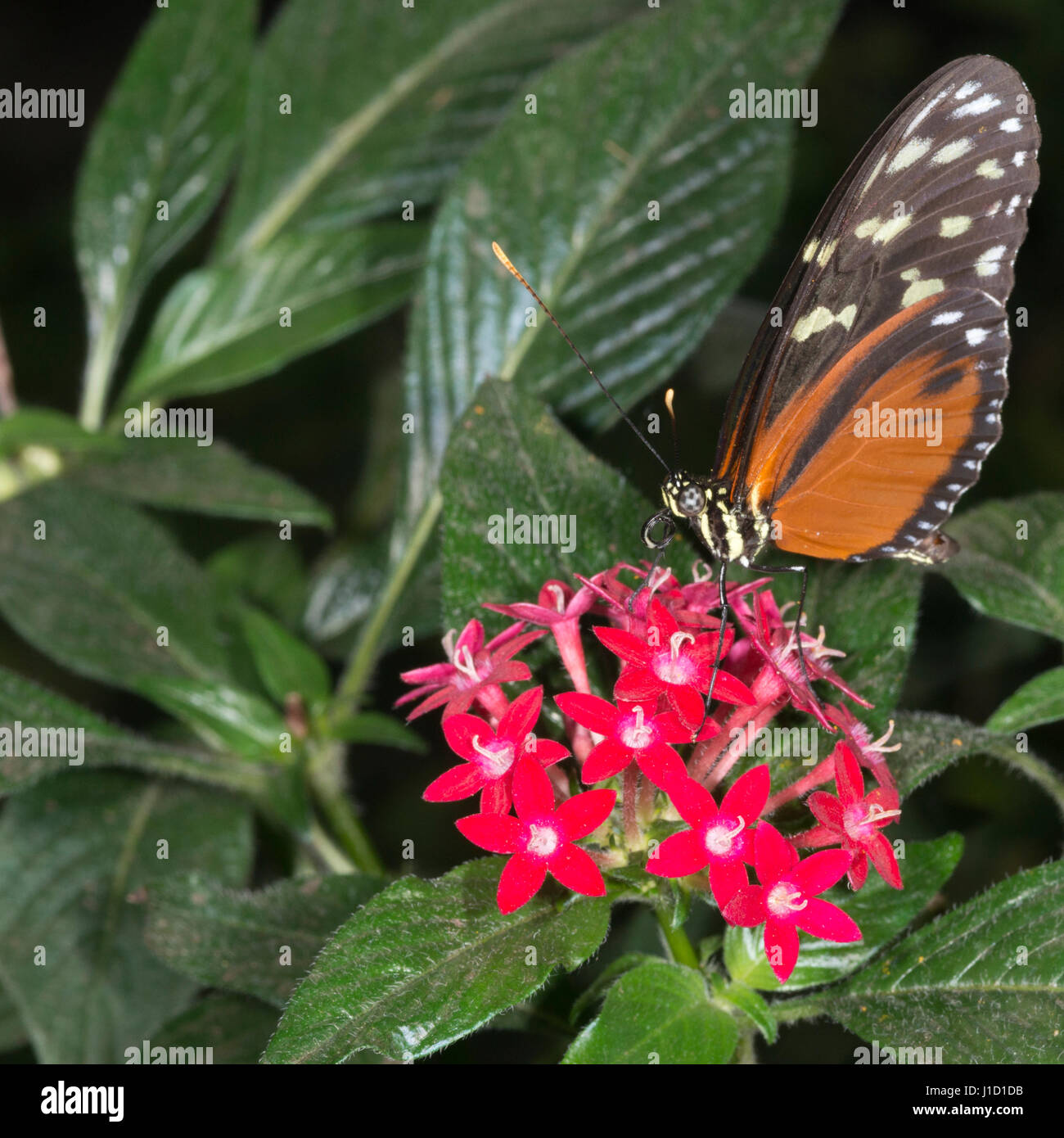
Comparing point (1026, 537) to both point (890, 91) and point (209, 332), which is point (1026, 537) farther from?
point (890, 91)

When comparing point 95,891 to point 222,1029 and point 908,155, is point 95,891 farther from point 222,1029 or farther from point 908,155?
point 908,155

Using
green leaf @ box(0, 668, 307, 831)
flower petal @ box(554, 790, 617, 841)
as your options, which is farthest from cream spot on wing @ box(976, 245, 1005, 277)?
green leaf @ box(0, 668, 307, 831)

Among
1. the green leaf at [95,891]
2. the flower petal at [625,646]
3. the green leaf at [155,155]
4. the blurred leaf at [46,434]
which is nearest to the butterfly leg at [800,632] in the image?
the flower petal at [625,646]

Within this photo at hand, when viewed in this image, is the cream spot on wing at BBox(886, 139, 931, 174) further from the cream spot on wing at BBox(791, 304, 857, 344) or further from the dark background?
the dark background

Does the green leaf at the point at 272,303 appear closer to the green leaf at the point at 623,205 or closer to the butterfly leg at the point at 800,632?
the green leaf at the point at 623,205

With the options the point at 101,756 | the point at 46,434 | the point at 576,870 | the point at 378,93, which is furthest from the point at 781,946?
the point at 378,93

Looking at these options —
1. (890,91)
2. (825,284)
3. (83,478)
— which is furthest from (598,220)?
(890,91)
